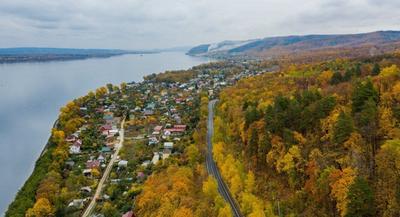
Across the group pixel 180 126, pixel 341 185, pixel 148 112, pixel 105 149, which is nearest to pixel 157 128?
pixel 180 126

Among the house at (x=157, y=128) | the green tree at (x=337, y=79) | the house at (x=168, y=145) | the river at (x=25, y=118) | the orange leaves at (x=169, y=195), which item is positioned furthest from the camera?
the house at (x=157, y=128)

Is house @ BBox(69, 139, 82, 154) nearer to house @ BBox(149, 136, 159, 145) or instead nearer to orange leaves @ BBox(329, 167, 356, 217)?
house @ BBox(149, 136, 159, 145)

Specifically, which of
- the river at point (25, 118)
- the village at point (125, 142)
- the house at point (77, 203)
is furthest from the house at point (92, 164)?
A: the river at point (25, 118)

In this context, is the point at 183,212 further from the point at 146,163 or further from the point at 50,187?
the point at 146,163

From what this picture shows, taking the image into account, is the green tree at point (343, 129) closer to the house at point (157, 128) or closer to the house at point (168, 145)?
the house at point (168, 145)

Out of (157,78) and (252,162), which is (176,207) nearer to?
(252,162)

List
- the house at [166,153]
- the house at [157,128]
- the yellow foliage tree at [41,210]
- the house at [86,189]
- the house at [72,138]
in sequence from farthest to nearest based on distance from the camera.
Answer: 1. the house at [157,128]
2. the house at [72,138]
3. the house at [166,153]
4. the house at [86,189]
5. the yellow foliage tree at [41,210]
